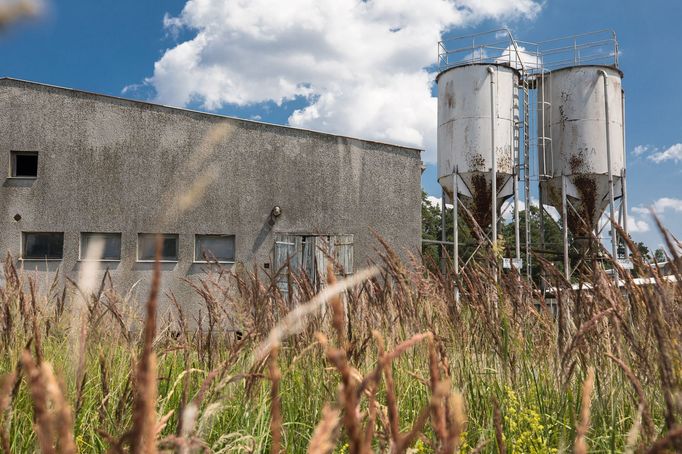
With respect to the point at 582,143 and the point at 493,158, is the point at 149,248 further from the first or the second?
the point at 582,143

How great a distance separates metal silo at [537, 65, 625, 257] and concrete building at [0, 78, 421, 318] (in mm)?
4307

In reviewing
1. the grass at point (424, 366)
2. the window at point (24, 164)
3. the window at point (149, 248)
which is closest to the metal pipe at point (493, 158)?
the window at point (149, 248)

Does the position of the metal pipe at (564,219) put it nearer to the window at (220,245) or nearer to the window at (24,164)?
the window at (220,245)

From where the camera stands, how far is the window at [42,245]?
1492 cm

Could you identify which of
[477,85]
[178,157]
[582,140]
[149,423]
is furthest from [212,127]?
[149,423]

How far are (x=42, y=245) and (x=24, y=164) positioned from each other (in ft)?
7.50

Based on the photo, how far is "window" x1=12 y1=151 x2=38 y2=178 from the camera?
15.4 meters

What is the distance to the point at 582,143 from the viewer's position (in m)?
16.4

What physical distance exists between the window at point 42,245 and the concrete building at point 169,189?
0.08 ft

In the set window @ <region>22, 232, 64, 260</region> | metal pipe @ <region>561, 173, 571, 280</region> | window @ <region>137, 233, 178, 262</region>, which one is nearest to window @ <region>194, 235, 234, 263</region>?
window @ <region>137, 233, 178, 262</region>

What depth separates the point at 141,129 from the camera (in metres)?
15.5

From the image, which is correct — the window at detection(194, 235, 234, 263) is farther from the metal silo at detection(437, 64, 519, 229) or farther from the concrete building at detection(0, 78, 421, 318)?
the metal silo at detection(437, 64, 519, 229)

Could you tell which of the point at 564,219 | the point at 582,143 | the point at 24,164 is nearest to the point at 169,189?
the point at 24,164

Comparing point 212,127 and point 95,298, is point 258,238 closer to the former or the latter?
point 212,127
